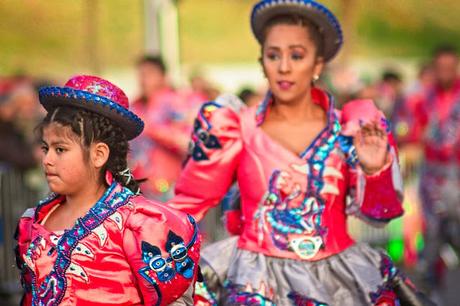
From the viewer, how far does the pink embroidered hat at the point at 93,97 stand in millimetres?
4609

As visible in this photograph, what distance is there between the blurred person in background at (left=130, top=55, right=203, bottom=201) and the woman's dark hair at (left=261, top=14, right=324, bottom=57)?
4.33 metres

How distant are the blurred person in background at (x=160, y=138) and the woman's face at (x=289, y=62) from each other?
4.39m

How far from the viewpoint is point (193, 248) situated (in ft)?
15.3

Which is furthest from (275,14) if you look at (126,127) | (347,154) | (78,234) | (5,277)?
(5,277)

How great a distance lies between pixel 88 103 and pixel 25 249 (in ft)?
2.14

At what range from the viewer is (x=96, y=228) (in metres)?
4.57

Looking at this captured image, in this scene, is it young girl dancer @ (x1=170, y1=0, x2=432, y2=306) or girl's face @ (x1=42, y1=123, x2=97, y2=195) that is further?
young girl dancer @ (x1=170, y1=0, x2=432, y2=306)

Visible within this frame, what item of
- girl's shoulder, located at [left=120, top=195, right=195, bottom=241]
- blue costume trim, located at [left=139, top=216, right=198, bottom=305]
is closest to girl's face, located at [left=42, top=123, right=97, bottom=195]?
girl's shoulder, located at [left=120, top=195, right=195, bottom=241]

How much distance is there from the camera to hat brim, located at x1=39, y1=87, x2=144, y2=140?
4.61 metres

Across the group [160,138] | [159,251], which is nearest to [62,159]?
[159,251]

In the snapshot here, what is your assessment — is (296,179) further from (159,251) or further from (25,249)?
(25,249)

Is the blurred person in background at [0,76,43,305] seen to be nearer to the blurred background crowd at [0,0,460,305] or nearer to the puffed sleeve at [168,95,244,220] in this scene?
the blurred background crowd at [0,0,460,305]

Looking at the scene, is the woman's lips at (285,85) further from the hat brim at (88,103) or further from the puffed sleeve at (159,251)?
the puffed sleeve at (159,251)

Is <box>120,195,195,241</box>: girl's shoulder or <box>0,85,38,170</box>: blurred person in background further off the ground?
<box>0,85,38,170</box>: blurred person in background
